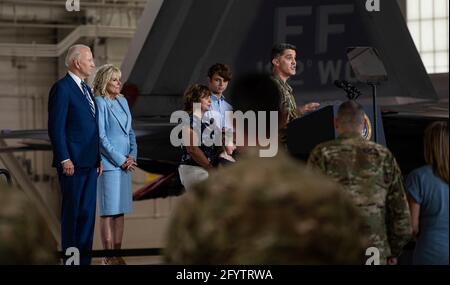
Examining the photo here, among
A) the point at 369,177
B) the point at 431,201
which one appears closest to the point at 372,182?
the point at 369,177

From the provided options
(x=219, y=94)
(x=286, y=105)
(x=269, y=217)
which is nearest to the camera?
(x=269, y=217)

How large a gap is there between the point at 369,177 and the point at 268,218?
86.2 inches

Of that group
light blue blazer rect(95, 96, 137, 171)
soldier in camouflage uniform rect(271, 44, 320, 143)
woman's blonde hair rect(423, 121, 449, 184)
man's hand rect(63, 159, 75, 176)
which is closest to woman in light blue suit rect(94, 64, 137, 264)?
light blue blazer rect(95, 96, 137, 171)

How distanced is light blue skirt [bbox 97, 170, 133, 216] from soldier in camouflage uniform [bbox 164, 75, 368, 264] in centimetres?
314

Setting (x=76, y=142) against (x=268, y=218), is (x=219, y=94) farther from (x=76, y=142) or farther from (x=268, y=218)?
(x=268, y=218)

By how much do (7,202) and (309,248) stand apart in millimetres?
490

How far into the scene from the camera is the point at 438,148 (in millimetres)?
3949

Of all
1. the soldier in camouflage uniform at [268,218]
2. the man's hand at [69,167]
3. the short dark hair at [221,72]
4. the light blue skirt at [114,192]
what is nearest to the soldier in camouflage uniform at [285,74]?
the short dark hair at [221,72]

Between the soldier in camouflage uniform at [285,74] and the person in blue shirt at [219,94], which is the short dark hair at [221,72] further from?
the soldier in camouflage uniform at [285,74]

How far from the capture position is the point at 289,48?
4.80 metres

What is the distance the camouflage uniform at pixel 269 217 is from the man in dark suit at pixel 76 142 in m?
3.06

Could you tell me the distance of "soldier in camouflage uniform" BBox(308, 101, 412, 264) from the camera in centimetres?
357
